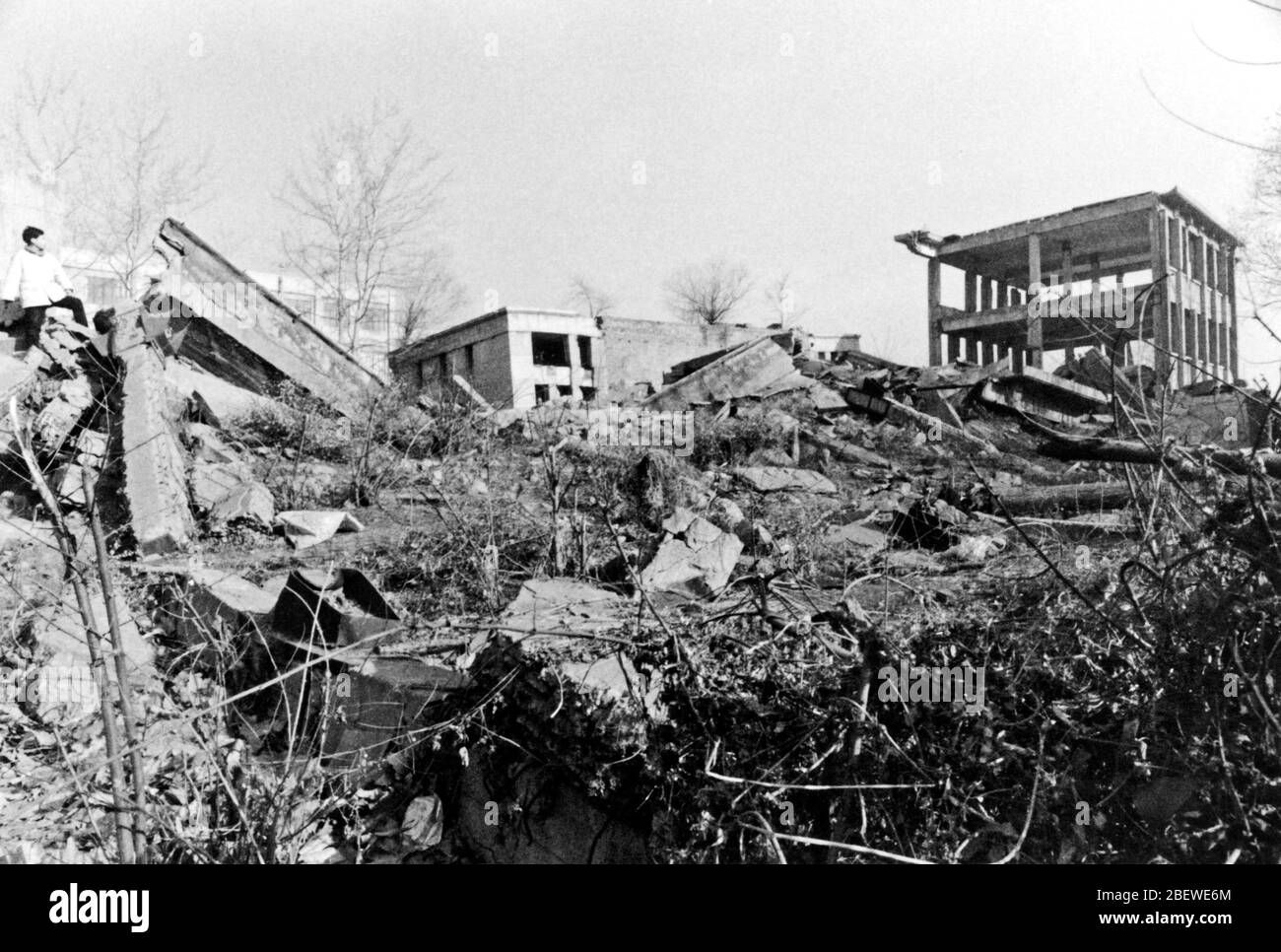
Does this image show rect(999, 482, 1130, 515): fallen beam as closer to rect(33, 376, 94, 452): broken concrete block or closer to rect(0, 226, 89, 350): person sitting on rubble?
rect(33, 376, 94, 452): broken concrete block

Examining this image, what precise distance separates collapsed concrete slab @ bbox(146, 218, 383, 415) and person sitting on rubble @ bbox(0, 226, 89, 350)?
0.72 m

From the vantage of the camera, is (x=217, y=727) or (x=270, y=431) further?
(x=270, y=431)

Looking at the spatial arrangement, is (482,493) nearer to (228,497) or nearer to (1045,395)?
(228,497)

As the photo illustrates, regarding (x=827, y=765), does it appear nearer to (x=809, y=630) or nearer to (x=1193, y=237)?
(x=809, y=630)

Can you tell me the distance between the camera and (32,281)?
6.95 m

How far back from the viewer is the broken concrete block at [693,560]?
4492 mm

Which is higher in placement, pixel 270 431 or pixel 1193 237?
pixel 1193 237

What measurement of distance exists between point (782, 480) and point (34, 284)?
606 centimetres

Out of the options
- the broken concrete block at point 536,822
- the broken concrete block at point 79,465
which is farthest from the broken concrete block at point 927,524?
the broken concrete block at point 79,465

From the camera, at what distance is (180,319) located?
26.4ft

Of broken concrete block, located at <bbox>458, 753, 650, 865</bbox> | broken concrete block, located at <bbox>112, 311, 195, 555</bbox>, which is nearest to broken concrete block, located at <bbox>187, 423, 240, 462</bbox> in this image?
broken concrete block, located at <bbox>112, 311, 195, 555</bbox>

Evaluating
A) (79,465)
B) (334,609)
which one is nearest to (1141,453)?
(334,609)

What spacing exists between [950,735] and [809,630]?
0.55 metres
